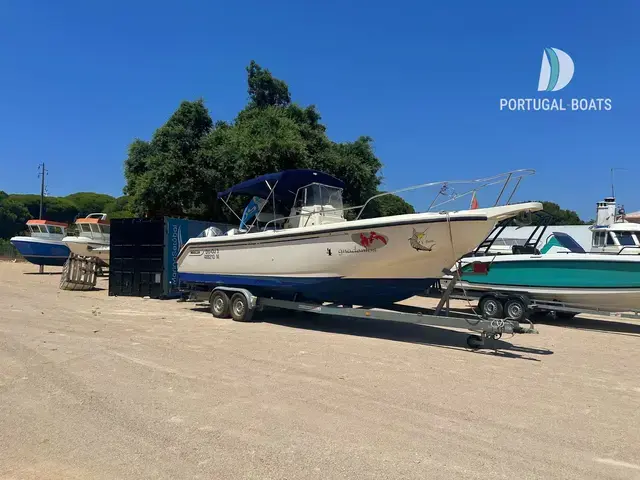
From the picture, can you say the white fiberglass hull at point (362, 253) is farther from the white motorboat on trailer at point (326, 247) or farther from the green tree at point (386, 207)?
the green tree at point (386, 207)

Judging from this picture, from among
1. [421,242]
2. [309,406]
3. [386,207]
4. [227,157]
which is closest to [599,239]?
[421,242]

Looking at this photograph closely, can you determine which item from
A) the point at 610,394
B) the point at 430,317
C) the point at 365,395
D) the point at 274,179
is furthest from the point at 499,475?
the point at 274,179

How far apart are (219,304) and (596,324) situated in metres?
8.80

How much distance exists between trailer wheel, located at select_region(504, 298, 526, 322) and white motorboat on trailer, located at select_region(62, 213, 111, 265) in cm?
2049

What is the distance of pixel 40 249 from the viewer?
26.7 meters

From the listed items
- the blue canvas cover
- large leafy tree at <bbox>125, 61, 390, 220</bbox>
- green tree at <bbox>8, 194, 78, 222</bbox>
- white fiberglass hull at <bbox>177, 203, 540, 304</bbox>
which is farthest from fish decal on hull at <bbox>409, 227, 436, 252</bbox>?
green tree at <bbox>8, 194, 78, 222</bbox>

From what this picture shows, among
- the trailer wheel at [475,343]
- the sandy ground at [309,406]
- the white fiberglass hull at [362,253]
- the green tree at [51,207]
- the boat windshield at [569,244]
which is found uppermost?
the green tree at [51,207]

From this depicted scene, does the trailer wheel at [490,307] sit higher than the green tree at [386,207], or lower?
lower

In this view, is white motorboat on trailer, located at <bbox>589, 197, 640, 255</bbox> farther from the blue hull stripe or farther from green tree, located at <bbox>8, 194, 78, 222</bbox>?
green tree, located at <bbox>8, 194, 78, 222</bbox>

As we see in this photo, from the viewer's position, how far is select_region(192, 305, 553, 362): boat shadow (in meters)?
7.41

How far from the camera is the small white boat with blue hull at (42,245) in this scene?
2662cm

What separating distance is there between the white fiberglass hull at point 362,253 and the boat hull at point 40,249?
21.0 metres

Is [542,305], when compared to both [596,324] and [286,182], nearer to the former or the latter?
[596,324]

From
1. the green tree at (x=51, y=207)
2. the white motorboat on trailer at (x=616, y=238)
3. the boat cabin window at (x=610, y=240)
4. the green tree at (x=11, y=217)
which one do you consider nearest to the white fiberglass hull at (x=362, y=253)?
the white motorboat on trailer at (x=616, y=238)
